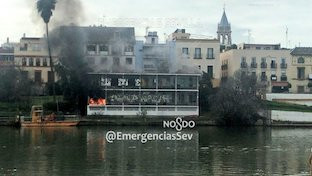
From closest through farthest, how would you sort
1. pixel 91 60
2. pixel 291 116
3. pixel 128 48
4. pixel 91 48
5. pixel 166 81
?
pixel 291 116
pixel 166 81
pixel 91 60
pixel 91 48
pixel 128 48

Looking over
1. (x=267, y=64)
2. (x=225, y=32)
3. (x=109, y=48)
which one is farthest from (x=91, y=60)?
(x=225, y=32)

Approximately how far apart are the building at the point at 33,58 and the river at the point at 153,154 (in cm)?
2977

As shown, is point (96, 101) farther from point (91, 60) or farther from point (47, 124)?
point (47, 124)

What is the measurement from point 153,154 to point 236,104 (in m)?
30.6

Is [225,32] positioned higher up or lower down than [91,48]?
higher up

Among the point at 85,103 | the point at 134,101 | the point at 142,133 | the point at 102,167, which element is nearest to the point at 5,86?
the point at 85,103

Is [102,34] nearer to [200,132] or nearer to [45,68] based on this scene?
[45,68]

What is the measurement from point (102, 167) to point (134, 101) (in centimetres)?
3816

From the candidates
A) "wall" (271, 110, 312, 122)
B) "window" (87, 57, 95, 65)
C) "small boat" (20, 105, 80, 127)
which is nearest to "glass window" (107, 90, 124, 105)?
"window" (87, 57, 95, 65)

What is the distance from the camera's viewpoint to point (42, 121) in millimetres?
64188

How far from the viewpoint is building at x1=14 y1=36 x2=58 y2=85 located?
285 ft

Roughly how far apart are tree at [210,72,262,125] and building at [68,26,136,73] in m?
12.0

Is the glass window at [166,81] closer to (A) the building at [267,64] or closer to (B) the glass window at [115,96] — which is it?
(B) the glass window at [115,96]

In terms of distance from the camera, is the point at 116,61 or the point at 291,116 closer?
the point at 291,116
